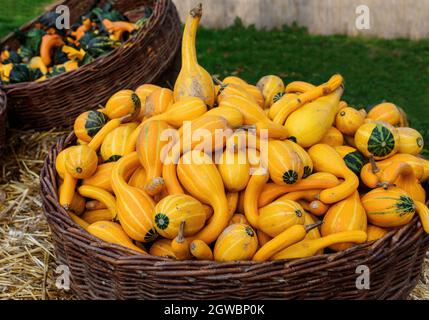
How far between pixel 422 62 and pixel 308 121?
4.23 meters

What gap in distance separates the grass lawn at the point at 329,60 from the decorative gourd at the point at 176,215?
3.66 meters

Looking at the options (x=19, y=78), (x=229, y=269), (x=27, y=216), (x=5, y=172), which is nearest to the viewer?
(x=229, y=269)

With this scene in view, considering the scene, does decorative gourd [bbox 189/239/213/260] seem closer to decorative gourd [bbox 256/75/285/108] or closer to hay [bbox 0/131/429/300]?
hay [bbox 0/131/429/300]

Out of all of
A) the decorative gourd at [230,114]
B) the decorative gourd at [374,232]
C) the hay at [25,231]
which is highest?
the decorative gourd at [230,114]

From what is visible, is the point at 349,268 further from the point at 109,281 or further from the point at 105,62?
the point at 105,62

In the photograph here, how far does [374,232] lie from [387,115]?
74 cm

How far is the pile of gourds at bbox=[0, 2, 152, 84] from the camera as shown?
4.33 metres

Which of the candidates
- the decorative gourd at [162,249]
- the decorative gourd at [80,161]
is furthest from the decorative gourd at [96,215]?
the decorative gourd at [162,249]

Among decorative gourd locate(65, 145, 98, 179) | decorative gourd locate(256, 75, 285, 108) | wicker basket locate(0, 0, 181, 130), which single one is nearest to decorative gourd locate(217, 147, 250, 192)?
decorative gourd locate(65, 145, 98, 179)

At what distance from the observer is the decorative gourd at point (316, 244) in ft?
6.95

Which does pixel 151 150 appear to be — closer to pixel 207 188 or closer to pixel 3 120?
pixel 207 188

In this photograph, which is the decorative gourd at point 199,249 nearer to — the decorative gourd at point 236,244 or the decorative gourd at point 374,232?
the decorative gourd at point 236,244

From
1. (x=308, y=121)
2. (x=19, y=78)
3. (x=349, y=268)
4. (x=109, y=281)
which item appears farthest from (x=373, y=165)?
(x=19, y=78)

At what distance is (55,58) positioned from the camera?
4691 mm
